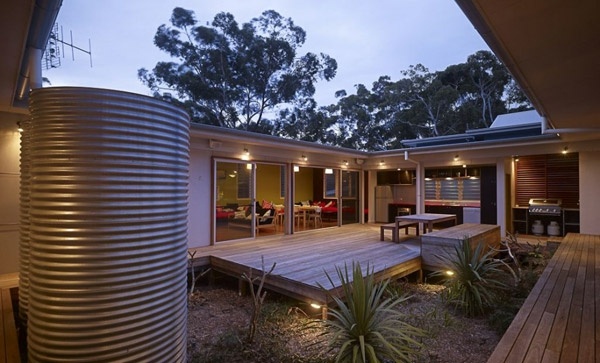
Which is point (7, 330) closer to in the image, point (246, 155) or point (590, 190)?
point (246, 155)

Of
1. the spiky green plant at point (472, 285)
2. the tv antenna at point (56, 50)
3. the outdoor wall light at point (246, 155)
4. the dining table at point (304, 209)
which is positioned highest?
the tv antenna at point (56, 50)

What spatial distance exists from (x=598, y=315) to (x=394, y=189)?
29.5 feet

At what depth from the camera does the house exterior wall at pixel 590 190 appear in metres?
7.30

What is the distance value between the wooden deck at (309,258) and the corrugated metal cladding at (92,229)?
273cm

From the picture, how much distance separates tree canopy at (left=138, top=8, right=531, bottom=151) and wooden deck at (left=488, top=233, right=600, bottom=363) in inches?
698

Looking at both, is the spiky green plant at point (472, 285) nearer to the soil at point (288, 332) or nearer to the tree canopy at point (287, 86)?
the soil at point (288, 332)

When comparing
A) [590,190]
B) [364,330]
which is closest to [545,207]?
[590,190]

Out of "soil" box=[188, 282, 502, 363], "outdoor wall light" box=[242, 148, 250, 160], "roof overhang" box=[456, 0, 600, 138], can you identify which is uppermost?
"roof overhang" box=[456, 0, 600, 138]

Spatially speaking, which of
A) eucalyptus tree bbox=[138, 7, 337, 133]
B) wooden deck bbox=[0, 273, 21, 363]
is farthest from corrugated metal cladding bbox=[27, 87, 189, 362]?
eucalyptus tree bbox=[138, 7, 337, 133]

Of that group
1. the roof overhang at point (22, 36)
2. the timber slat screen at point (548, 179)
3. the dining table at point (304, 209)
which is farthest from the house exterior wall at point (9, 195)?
the timber slat screen at point (548, 179)

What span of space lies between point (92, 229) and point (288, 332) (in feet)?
9.90

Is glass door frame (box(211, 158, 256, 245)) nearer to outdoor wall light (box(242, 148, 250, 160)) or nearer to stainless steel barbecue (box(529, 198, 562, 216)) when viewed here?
outdoor wall light (box(242, 148, 250, 160))

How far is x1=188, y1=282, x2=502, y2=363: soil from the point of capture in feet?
10.9

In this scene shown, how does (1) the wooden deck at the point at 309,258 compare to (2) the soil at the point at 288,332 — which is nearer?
(2) the soil at the point at 288,332
